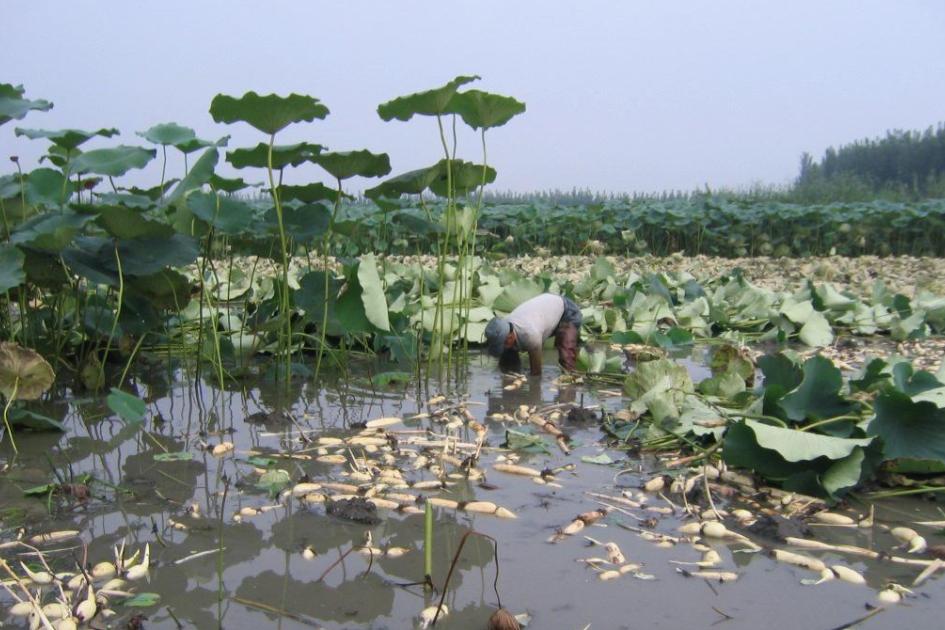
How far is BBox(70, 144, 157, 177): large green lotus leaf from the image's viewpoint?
3119 mm

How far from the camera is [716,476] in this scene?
248cm

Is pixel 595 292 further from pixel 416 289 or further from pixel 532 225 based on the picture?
pixel 532 225

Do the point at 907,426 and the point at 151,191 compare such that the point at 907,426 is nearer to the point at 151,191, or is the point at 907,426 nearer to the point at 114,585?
the point at 114,585

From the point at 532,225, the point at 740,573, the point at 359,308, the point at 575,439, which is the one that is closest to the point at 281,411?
the point at 359,308

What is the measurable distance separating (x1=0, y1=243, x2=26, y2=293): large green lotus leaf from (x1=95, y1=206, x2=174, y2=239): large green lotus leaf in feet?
0.98

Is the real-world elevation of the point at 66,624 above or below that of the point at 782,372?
below

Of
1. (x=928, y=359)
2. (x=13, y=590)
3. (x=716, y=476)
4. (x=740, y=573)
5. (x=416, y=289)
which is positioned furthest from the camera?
(x=416, y=289)

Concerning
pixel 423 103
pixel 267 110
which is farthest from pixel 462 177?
pixel 267 110

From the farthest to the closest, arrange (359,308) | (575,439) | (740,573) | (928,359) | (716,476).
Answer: (928,359) < (359,308) < (575,439) < (716,476) < (740,573)

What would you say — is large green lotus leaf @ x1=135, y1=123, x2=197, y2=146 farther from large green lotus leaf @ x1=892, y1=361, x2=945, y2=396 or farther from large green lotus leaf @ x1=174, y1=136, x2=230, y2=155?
large green lotus leaf @ x1=892, y1=361, x2=945, y2=396

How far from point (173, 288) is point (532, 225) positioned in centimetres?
949

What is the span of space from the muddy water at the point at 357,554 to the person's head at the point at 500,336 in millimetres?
883

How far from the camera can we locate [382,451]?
2.76 meters

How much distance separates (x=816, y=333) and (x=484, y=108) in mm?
2628
